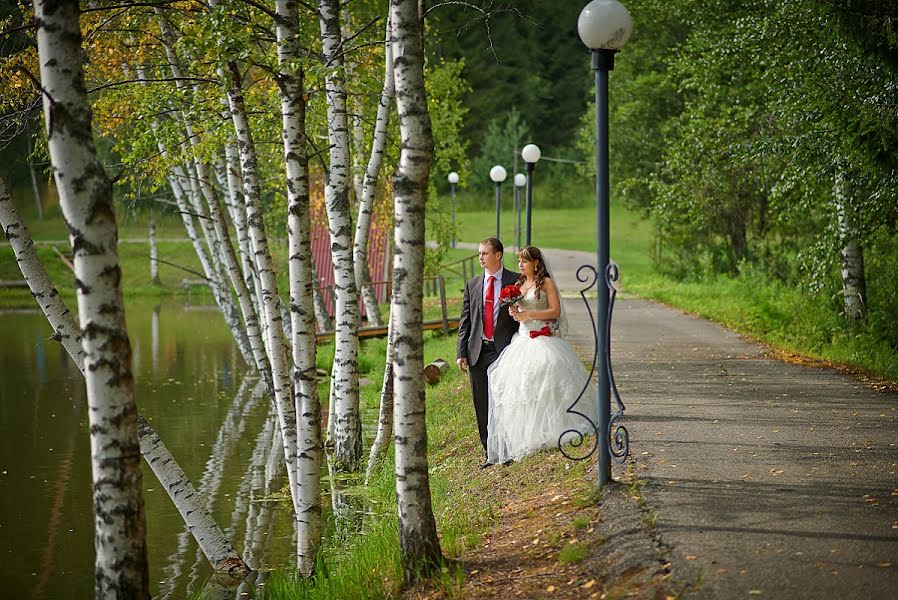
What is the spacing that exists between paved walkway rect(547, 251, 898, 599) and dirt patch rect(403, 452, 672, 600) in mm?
165

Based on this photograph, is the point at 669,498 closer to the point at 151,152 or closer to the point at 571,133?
the point at 151,152

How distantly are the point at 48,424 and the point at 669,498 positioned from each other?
12.0 metres

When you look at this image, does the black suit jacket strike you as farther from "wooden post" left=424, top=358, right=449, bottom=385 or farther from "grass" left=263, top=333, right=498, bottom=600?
"wooden post" left=424, top=358, right=449, bottom=385

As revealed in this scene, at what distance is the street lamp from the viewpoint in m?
6.95

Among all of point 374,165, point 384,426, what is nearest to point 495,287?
point 384,426

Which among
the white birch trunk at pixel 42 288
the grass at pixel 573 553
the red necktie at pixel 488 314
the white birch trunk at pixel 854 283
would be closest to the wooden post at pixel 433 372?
the white birch trunk at pixel 854 283

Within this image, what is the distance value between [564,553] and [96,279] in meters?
3.03

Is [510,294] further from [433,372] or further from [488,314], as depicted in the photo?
[433,372]

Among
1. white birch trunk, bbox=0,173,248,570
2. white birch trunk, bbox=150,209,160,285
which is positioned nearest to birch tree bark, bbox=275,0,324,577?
white birch trunk, bbox=0,173,248,570

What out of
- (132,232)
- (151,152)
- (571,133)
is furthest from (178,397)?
(571,133)

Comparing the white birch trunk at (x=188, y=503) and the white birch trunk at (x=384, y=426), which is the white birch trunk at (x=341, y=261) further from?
the white birch trunk at (x=188, y=503)

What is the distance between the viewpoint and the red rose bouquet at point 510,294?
9.00 metres

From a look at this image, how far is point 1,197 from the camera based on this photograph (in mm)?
7754

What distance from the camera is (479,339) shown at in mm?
9328
